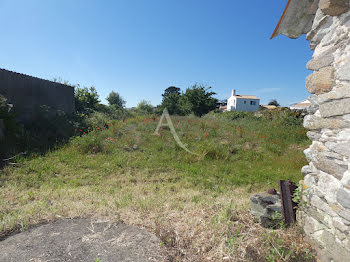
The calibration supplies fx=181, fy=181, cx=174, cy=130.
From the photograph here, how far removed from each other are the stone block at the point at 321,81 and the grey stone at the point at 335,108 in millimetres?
165

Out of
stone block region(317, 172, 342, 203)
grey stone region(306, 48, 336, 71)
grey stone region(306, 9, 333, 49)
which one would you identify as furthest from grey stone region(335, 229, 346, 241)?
grey stone region(306, 9, 333, 49)

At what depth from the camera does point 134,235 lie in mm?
2162

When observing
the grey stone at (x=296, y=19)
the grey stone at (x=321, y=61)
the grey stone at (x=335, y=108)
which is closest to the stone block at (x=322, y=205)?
the grey stone at (x=335, y=108)

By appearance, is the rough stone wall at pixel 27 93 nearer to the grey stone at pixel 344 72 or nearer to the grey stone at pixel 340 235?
the grey stone at pixel 344 72

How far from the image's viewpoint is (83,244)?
6.64 feet

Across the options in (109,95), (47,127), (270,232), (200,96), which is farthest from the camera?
(109,95)

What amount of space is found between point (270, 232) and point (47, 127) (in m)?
8.05

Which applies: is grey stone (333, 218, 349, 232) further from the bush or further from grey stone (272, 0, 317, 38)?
the bush

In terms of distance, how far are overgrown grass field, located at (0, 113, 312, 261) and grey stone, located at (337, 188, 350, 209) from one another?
707 millimetres

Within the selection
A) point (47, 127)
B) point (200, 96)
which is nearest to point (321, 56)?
point (47, 127)

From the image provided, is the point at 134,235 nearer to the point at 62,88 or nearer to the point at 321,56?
the point at 321,56

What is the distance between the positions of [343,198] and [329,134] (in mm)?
605

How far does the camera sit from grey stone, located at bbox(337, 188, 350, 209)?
1.53m

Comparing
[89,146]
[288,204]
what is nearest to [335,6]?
[288,204]
